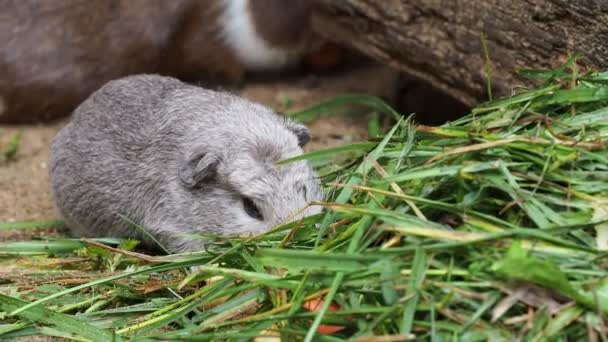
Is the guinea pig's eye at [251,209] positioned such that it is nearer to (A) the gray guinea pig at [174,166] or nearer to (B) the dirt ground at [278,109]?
(A) the gray guinea pig at [174,166]

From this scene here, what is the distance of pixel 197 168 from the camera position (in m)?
2.62

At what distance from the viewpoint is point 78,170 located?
3053 mm

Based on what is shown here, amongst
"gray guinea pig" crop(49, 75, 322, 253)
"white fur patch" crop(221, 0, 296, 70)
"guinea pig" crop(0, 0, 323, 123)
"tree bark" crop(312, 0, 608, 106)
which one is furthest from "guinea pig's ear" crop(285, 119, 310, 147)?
"white fur patch" crop(221, 0, 296, 70)

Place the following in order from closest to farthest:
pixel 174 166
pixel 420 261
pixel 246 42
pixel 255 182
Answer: pixel 420 261 → pixel 255 182 → pixel 174 166 → pixel 246 42

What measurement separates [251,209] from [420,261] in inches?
31.8

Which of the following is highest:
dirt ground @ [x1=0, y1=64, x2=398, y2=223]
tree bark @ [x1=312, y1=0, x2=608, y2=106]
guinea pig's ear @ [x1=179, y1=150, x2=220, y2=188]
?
tree bark @ [x1=312, y1=0, x2=608, y2=106]

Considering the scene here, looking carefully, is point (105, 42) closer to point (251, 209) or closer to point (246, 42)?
point (246, 42)

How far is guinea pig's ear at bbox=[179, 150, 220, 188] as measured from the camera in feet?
8.57

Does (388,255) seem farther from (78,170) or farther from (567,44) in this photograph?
(78,170)

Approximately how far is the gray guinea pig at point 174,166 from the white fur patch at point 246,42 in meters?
1.44

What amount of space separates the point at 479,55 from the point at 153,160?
1.37 metres

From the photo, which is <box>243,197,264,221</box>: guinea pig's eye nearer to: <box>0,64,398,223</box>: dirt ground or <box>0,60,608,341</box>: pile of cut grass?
<box>0,60,608,341</box>: pile of cut grass

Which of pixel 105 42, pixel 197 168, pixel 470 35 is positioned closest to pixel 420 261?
pixel 197 168

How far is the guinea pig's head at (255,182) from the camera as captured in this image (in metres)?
2.51
